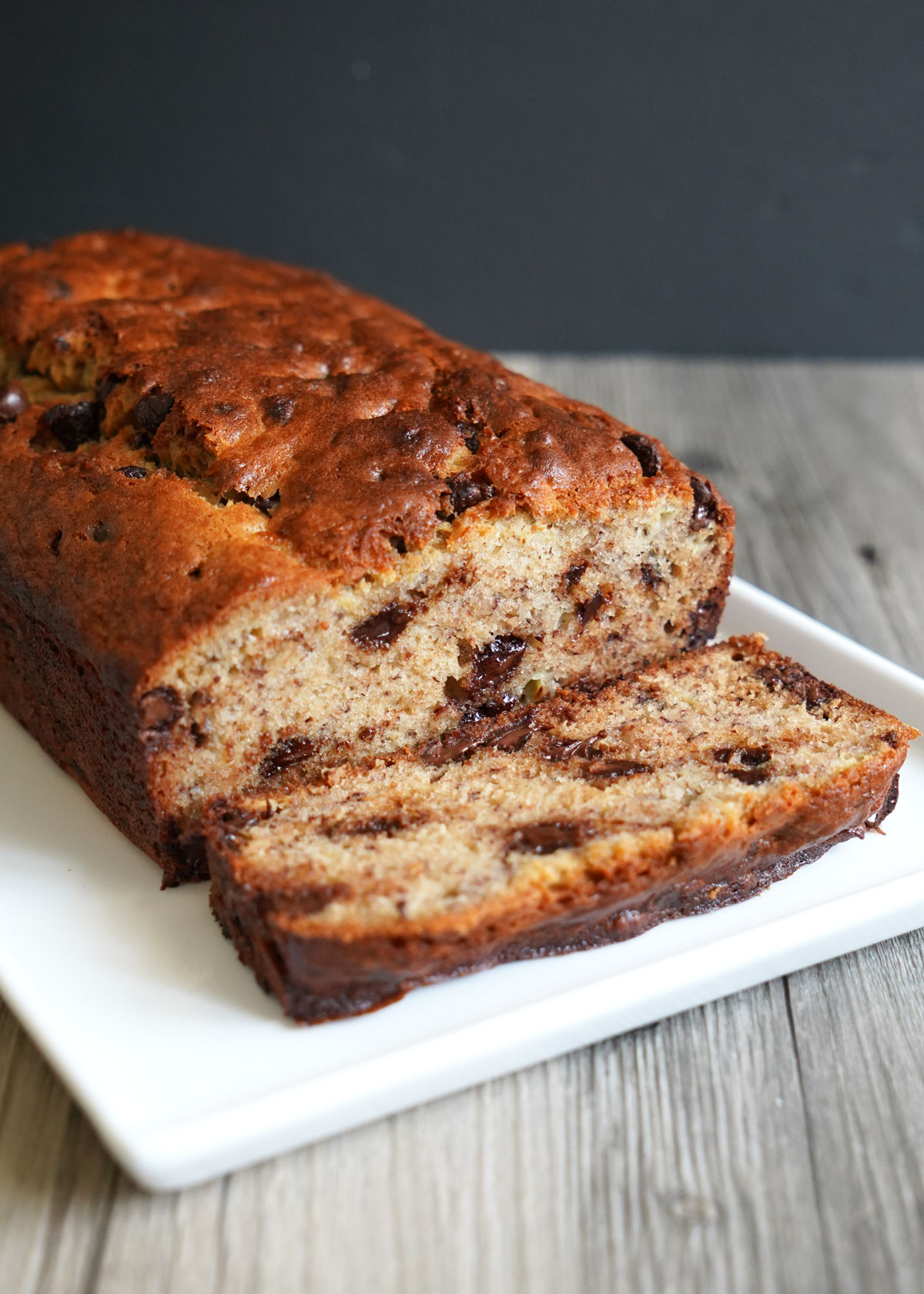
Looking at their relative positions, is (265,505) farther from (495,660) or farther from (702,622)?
(702,622)

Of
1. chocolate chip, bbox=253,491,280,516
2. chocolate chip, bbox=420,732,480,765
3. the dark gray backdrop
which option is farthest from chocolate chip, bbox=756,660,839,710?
the dark gray backdrop

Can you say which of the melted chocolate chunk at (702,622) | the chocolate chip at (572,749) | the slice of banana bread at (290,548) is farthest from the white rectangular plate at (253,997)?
the melted chocolate chunk at (702,622)

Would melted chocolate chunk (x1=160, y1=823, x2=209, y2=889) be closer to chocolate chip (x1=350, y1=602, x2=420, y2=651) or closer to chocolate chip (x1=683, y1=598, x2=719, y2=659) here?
chocolate chip (x1=350, y1=602, x2=420, y2=651)

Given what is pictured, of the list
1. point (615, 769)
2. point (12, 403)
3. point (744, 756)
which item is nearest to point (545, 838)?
point (615, 769)

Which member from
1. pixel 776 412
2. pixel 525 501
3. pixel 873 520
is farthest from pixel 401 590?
pixel 776 412

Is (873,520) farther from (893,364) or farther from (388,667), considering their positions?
(388,667)

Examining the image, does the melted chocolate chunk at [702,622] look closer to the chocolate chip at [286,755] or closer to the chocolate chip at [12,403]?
the chocolate chip at [286,755]
